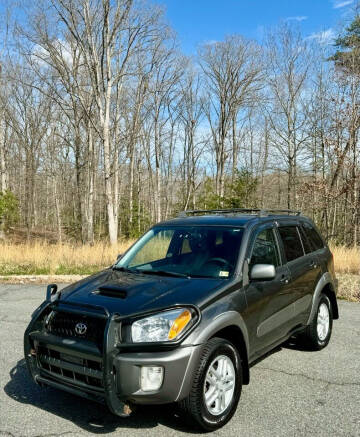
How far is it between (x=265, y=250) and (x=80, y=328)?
215 cm

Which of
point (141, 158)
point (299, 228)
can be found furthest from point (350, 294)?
point (141, 158)

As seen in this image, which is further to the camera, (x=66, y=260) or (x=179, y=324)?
(x=66, y=260)

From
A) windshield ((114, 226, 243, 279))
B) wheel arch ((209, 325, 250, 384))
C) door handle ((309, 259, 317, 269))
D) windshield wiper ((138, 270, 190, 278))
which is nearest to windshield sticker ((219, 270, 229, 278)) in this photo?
windshield ((114, 226, 243, 279))

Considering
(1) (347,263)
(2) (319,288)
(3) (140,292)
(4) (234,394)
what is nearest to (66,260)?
(1) (347,263)

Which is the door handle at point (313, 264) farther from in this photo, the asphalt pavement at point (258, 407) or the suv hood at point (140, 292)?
the suv hood at point (140, 292)

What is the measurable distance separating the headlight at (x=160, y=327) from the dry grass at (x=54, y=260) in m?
8.79

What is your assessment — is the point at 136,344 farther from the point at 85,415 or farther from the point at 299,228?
the point at 299,228

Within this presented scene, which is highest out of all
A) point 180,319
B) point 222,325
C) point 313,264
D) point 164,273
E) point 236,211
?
point 236,211

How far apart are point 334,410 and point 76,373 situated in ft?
7.51

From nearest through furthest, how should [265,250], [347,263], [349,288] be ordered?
[265,250] → [349,288] → [347,263]

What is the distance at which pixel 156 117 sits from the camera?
3269 centimetres

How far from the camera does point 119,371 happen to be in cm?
295

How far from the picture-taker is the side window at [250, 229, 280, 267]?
4234mm

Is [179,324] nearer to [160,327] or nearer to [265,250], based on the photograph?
[160,327]
